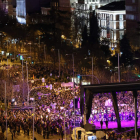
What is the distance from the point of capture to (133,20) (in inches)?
3748

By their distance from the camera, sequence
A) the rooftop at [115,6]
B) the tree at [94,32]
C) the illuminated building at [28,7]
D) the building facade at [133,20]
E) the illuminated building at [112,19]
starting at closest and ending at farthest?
1. the tree at [94,32]
2. the building facade at [133,20]
3. the illuminated building at [112,19]
4. the rooftop at [115,6]
5. the illuminated building at [28,7]

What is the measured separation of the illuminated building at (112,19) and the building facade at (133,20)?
10436mm

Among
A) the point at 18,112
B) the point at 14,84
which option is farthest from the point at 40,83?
the point at 18,112

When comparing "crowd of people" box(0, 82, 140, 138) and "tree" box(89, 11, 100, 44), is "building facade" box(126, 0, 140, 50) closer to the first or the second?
"tree" box(89, 11, 100, 44)

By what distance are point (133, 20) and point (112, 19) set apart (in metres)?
19.7

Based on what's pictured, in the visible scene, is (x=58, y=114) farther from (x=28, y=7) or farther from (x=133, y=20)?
(x=28, y=7)

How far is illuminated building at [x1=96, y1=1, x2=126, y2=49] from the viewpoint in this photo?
358ft

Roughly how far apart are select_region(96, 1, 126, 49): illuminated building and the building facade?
1044 centimetres

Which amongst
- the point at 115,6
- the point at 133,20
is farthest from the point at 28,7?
the point at 133,20

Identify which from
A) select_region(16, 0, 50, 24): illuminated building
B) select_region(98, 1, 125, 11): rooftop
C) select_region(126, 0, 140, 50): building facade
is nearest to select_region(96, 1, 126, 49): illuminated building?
select_region(98, 1, 125, 11): rooftop

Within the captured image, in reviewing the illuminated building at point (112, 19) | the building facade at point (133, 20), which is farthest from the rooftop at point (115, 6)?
the building facade at point (133, 20)

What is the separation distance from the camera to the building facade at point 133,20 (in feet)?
284

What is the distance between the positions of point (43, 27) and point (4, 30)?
11.7 m

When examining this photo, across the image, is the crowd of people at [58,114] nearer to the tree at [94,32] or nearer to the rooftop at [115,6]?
the tree at [94,32]
